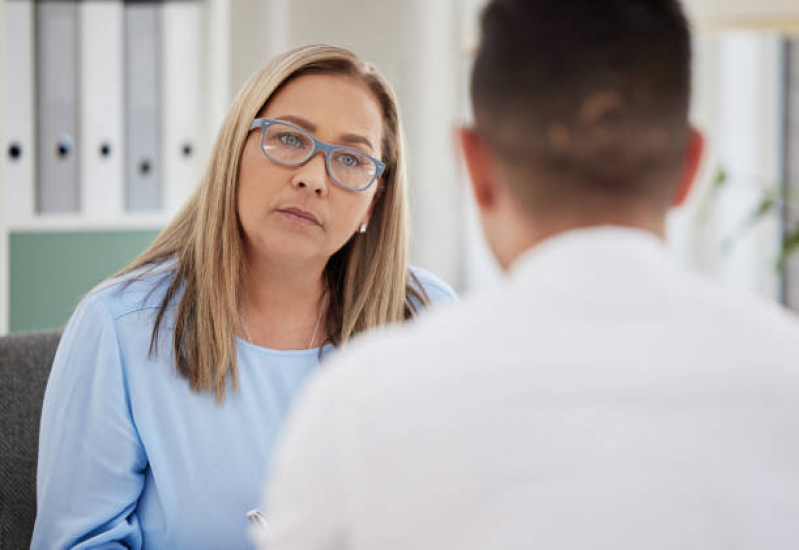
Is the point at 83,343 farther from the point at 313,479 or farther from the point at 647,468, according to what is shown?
the point at 647,468

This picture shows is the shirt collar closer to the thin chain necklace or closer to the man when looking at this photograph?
the man

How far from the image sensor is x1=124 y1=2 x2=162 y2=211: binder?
2.64 meters

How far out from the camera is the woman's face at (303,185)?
1354mm

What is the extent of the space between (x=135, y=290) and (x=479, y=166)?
2.62 ft

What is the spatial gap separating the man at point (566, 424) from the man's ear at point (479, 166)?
0.30 ft

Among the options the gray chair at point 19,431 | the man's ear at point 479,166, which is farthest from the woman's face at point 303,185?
the man's ear at point 479,166

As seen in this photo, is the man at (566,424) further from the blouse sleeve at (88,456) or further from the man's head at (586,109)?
the blouse sleeve at (88,456)

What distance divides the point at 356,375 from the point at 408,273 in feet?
3.52

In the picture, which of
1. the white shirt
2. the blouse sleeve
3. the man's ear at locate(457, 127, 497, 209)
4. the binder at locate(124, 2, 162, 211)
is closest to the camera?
the white shirt

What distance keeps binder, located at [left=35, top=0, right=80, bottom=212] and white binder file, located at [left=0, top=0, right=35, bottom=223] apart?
1.1 inches

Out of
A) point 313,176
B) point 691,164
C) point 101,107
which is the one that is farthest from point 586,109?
point 101,107

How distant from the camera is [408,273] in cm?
163

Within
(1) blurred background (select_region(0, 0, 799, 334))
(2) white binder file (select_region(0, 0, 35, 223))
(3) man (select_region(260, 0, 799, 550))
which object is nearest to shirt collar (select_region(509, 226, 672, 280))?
(3) man (select_region(260, 0, 799, 550))

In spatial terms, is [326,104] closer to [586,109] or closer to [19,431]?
[19,431]
